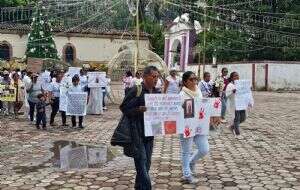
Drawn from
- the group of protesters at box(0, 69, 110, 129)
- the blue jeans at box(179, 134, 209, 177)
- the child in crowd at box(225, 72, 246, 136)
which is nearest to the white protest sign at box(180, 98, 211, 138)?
the blue jeans at box(179, 134, 209, 177)

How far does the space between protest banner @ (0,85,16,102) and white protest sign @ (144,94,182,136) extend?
11.1 metres

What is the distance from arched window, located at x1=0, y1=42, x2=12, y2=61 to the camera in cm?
4566

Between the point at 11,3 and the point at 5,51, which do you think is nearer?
the point at 5,51

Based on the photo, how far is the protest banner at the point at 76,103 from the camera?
14.0 metres

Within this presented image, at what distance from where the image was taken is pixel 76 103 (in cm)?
1411

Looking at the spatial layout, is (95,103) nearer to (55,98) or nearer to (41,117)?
(55,98)

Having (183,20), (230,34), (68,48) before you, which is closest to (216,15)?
(230,34)

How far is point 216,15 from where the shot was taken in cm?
3594

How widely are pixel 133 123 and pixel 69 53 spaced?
4213 centimetres

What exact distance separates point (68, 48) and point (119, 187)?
135 feet

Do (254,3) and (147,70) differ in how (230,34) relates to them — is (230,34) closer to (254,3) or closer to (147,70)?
(254,3)

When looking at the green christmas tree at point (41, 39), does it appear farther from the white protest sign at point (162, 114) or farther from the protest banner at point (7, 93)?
the white protest sign at point (162, 114)

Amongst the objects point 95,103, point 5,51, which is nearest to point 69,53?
point 5,51

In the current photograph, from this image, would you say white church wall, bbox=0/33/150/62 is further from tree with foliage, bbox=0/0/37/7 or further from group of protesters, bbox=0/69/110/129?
group of protesters, bbox=0/69/110/129
